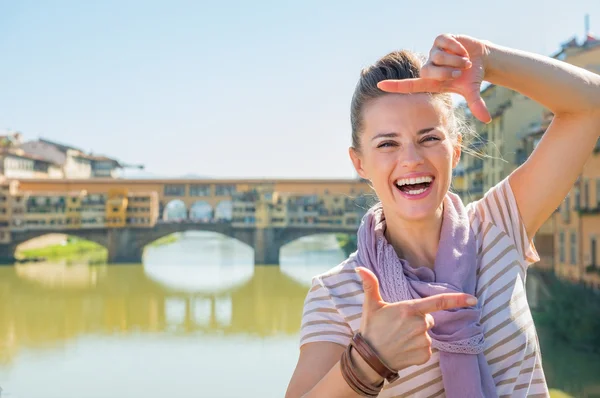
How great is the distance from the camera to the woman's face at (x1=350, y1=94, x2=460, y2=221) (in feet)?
2.68

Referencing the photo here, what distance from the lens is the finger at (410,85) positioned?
747 mm

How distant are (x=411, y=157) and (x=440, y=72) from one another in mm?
119

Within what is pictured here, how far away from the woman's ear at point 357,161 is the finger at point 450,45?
201 millimetres

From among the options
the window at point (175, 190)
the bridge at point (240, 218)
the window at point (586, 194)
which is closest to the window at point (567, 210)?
the window at point (586, 194)

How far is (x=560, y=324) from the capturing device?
763cm

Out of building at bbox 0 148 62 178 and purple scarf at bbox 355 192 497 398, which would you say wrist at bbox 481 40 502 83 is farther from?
building at bbox 0 148 62 178

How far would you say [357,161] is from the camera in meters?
0.91

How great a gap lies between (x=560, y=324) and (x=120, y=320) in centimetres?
761

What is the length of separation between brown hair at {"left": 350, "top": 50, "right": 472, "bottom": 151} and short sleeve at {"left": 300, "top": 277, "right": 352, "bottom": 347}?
8.3 inches

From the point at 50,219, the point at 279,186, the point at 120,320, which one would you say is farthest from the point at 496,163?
the point at 50,219

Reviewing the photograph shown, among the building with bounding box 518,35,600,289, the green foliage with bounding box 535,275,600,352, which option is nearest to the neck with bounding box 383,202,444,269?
the green foliage with bounding box 535,275,600,352

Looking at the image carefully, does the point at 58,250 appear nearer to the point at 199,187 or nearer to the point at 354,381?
the point at 199,187

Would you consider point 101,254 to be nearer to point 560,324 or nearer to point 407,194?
point 560,324

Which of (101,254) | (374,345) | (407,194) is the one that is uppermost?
(407,194)
